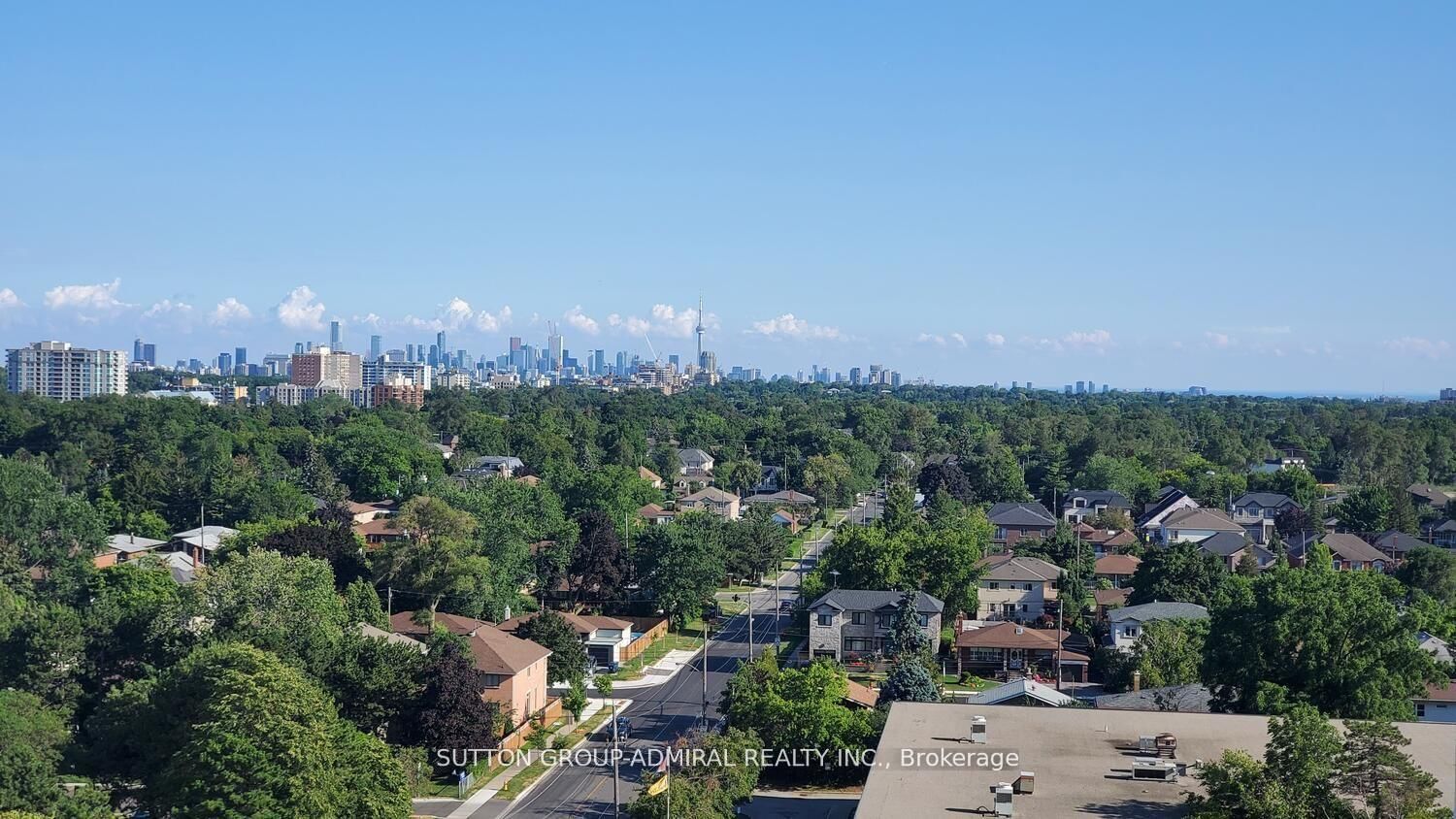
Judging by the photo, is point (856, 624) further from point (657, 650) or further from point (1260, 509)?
point (1260, 509)

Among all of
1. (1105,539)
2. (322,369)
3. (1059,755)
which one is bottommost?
(1105,539)

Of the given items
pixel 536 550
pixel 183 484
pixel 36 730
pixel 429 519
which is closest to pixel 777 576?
pixel 536 550

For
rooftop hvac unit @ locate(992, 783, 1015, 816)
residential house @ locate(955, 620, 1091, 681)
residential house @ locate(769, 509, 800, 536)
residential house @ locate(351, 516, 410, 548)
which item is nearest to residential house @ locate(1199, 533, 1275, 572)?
residential house @ locate(955, 620, 1091, 681)

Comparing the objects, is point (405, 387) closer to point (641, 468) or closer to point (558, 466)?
point (641, 468)

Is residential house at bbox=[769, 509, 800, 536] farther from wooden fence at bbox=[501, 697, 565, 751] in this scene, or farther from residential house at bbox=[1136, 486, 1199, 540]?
wooden fence at bbox=[501, 697, 565, 751]

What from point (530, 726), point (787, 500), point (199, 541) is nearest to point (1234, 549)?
point (787, 500)

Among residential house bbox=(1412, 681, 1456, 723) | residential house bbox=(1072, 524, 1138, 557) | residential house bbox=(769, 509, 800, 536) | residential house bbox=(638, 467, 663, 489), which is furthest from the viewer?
residential house bbox=(638, 467, 663, 489)
